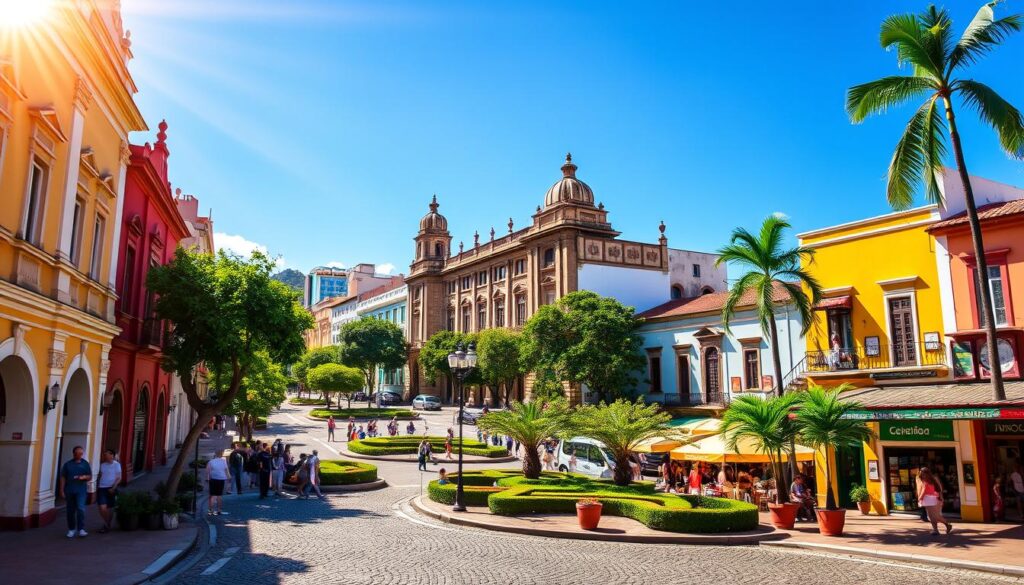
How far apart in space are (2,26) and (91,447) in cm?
943

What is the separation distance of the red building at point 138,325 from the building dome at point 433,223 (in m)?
50.2

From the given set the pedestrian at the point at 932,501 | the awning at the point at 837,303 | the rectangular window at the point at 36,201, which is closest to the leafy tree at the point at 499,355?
the awning at the point at 837,303

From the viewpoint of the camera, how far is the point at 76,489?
12336 mm

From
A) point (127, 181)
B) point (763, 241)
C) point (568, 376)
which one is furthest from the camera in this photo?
point (568, 376)

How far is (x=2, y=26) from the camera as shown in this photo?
11.5 m

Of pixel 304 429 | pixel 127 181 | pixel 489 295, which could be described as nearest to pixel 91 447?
pixel 127 181

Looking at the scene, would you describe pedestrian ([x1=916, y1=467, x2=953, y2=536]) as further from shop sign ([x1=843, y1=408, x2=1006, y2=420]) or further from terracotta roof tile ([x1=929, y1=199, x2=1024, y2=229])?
terracotta roof tile ([x1=929, y1=199, x2=1024, y2=229])

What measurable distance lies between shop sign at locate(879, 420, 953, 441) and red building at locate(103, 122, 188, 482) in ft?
68.6

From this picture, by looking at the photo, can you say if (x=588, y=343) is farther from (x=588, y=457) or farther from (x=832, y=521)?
(x=832, y=521)

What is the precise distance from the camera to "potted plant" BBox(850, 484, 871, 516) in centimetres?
1752

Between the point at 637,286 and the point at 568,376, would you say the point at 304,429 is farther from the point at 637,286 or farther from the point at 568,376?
the point at 637,286

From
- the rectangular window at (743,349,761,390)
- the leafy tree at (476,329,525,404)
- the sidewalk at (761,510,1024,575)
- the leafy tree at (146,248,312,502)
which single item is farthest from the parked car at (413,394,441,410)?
the sidewalk at (761,510,1024,575)

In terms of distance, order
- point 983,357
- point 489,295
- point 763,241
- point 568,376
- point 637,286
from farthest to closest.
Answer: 1. point 489,295
2. point 637,286
3. point 568,376
4. point 763,241
5. point 983,357

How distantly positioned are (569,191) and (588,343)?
15647 millimetres
